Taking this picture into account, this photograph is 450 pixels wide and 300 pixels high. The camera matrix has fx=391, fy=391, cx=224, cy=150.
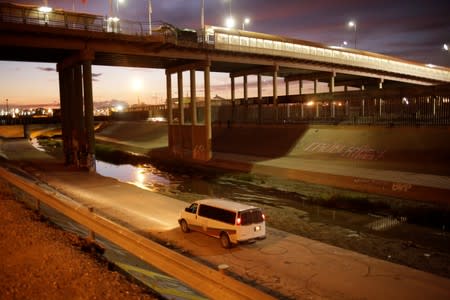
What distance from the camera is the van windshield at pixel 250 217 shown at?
47.5ft

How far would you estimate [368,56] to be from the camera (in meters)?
70.6

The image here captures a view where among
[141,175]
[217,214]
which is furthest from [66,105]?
[217,214]

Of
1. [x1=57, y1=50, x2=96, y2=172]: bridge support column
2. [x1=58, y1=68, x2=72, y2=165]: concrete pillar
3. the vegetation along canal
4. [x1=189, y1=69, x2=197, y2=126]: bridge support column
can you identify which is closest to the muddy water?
the vegetation along canal

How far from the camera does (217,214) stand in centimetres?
1520

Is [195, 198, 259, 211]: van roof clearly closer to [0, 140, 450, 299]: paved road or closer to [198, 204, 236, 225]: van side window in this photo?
[198, 204, 236, 225]: van side window

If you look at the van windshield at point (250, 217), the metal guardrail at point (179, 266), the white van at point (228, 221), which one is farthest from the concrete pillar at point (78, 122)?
the metal guardrail at point (179, 266)

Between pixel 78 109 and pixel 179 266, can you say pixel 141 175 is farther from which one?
pixel 179 266

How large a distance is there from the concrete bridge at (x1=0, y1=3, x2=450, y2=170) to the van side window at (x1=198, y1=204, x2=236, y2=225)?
2695cm

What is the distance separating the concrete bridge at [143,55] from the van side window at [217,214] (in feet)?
88.4

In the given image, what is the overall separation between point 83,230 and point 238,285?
10900 mm

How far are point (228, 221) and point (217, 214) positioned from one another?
2.32 feet

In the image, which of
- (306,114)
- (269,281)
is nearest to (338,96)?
(306,114)

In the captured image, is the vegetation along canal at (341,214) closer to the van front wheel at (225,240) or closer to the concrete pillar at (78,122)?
the van front wheel at (225,240)

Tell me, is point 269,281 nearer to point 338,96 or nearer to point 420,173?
point 420,173
